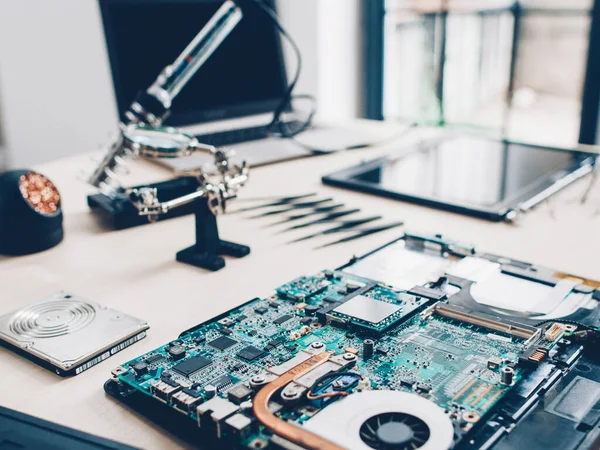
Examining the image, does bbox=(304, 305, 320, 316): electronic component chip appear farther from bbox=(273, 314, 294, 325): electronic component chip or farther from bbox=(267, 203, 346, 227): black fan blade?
bbox=(267, 203, 346, 227): black fan blade

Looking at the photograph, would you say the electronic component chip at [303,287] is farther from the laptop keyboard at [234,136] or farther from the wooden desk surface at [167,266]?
the laptop keyboard at [234,136]

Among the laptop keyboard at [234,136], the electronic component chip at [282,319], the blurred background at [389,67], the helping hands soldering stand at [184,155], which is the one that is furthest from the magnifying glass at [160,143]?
the blurred background at [389,67]

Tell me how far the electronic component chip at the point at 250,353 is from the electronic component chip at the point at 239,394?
0.08 m

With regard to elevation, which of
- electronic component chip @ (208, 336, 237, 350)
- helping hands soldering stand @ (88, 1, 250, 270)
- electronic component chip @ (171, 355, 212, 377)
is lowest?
electronic component chip @ (208, 336, 237, 350)

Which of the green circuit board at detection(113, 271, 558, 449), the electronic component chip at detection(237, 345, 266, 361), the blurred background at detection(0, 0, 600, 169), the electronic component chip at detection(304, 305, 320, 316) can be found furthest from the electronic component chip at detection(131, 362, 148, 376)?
the blurred background at detection(0, 0, 600, 169)

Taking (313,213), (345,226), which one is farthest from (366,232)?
(313,213)

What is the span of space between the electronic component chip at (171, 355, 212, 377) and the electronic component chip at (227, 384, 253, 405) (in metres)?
0.08

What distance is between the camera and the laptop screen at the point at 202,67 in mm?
1685

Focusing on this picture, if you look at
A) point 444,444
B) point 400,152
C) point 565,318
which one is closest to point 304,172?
point 400,152

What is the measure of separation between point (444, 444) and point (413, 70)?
10.3 feet

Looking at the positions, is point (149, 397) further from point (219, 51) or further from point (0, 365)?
point (219, 51)

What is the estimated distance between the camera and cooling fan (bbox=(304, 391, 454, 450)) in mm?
592

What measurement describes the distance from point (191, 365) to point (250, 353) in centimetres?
7

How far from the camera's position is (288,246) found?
119cm
